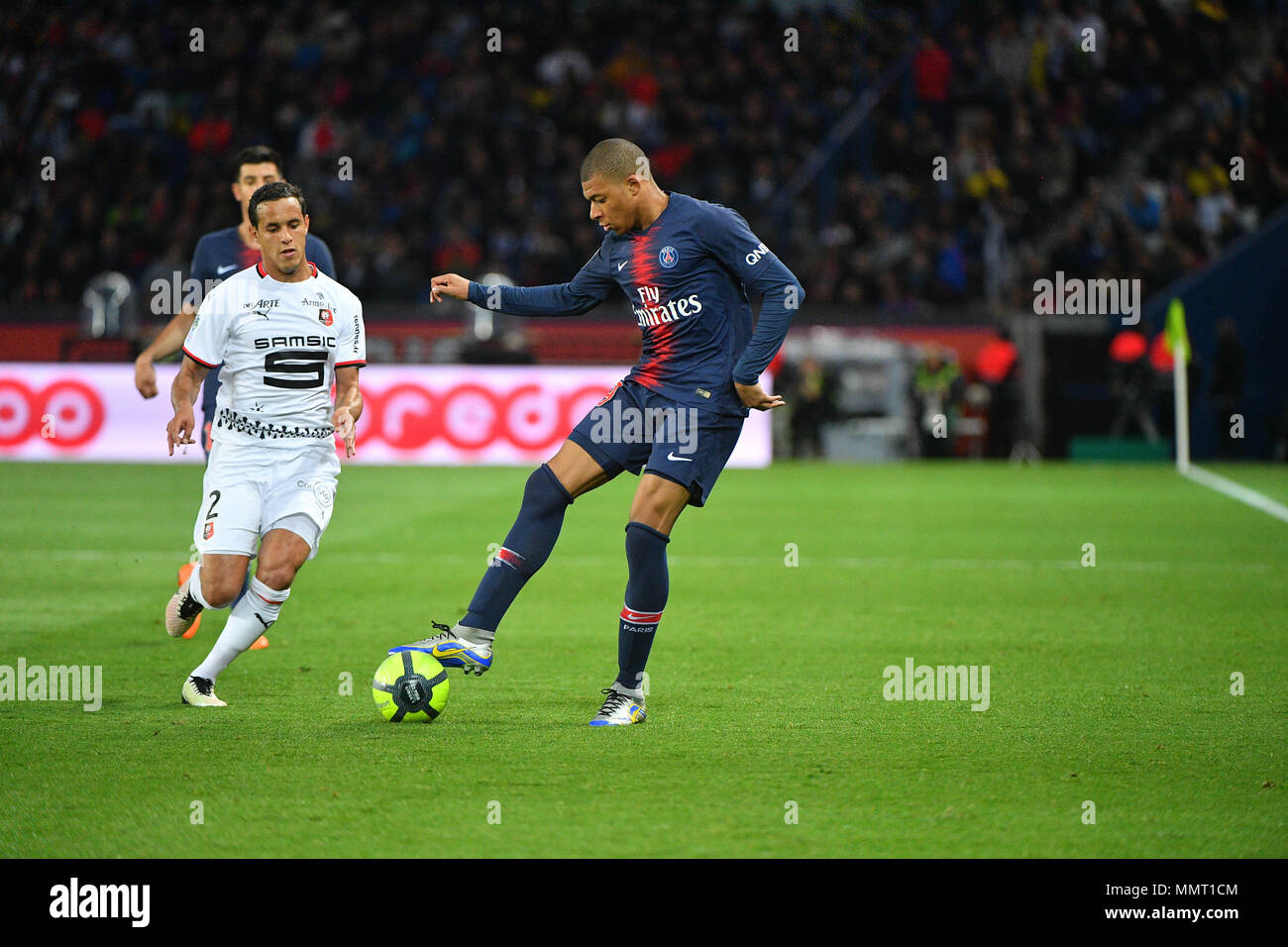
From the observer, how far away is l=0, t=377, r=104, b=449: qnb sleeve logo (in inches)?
777

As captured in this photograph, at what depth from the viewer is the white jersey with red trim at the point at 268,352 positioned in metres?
6.25

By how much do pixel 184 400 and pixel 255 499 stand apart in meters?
0.47

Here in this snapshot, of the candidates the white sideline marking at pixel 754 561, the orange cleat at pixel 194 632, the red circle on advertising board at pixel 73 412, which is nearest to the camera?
the orange cleat at pixel 194 632

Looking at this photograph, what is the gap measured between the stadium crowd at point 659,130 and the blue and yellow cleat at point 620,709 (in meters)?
17.5

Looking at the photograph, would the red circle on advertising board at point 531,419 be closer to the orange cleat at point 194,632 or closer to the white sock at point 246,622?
the orange cleat at point 194,632

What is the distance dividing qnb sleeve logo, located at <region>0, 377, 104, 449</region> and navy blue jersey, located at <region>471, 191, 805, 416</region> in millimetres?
14990

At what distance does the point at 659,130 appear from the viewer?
995 inches

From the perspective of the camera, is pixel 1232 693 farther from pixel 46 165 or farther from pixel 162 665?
pixel 46 165

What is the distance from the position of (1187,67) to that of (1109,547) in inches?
592

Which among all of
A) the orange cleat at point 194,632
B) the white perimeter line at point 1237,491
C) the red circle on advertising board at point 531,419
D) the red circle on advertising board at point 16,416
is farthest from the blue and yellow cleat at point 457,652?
the red circle on advertising board at point 16,416

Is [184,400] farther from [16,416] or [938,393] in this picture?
[938,393]

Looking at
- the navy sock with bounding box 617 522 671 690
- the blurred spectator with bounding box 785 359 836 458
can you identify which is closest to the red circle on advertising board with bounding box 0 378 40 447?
the blurred spectator with bounding box 785 359 836 458

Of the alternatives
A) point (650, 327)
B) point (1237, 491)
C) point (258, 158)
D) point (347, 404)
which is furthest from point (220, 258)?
point (1237, 491)

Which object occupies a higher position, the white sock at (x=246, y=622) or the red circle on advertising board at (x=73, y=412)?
the red circle on advertising board at (x=73, y=412)
